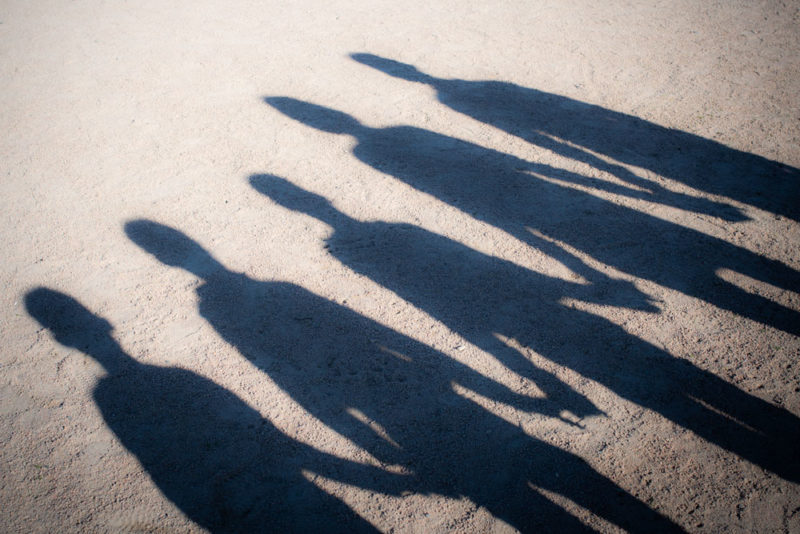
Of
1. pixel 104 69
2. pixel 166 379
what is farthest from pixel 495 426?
pixel 104 69

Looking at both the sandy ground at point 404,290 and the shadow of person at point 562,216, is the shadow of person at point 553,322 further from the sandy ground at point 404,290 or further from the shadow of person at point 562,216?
the shadow of person at point 562,216

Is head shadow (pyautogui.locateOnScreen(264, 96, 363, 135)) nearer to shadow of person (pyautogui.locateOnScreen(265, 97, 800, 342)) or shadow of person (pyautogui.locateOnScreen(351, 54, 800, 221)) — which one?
shadow of person (pyautogui.locateOnScreen(265, 97, 800, 342))

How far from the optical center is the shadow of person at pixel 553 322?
3.49 metres

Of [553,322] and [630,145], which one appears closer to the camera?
[553,322]

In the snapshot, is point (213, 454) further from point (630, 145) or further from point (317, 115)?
point (630, 145)

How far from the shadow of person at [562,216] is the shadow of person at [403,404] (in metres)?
1.93

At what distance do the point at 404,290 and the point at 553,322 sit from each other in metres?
1.36

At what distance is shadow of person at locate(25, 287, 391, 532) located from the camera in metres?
3.13

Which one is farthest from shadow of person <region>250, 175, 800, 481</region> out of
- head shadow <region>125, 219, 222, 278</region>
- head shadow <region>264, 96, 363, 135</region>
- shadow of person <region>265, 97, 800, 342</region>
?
head shadow <region>264, 96, 363, 135</region>

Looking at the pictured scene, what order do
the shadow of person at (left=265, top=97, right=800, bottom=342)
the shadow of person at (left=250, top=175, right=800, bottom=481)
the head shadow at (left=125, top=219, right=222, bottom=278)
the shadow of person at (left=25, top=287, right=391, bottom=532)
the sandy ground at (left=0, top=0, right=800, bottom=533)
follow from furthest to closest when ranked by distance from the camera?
the head shadow at (left=125, top=219, right=222, bottom=278), the shadow of person at (left=265, top=97, right=800, bottom=342), the shadow of person at (left=250, top=175, right=800, bottom=481), the sandy ground at (left=0, top=0, right=800, bottom=533), the shadow of person at (left=25, top=287, right=391, bottom=532)

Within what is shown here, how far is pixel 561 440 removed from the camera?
3.45m

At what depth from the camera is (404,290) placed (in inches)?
176

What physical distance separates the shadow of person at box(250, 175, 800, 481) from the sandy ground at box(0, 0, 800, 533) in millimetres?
24

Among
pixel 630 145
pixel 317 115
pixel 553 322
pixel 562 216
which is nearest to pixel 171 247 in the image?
pixel 317 115
